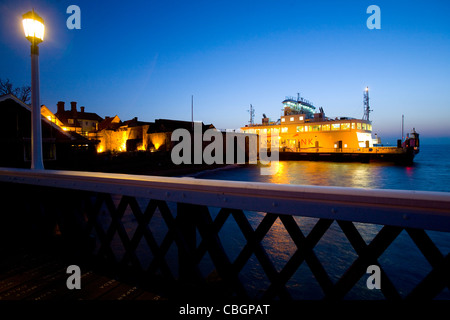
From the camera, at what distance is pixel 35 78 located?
4320 mm

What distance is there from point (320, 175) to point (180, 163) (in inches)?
864

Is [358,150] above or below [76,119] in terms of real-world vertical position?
below

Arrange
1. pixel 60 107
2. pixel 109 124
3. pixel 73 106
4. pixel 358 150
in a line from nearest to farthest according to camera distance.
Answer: pixel 358 150
pixel 60 107
pixel 73 106
pixel 109 124

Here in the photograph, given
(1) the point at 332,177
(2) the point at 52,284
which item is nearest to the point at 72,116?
(1) the point at 332,177

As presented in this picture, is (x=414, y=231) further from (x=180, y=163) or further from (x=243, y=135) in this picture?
(x=243, y=135)

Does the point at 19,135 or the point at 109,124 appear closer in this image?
the point at 19,135

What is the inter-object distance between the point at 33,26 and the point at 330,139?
184 feet

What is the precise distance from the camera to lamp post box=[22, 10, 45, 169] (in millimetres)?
4270

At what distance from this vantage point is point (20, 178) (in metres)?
3.48

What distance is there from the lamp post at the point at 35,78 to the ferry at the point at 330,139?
52768mm

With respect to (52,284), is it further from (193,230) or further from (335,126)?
(335,126)

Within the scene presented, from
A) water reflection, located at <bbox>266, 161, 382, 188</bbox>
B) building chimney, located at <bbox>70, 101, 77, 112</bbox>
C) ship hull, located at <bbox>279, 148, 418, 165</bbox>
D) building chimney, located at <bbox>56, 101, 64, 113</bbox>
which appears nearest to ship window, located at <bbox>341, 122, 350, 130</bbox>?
ship hull, located at <bbox>279, 148, 418, 165</bbox>

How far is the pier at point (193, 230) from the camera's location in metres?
1.46
